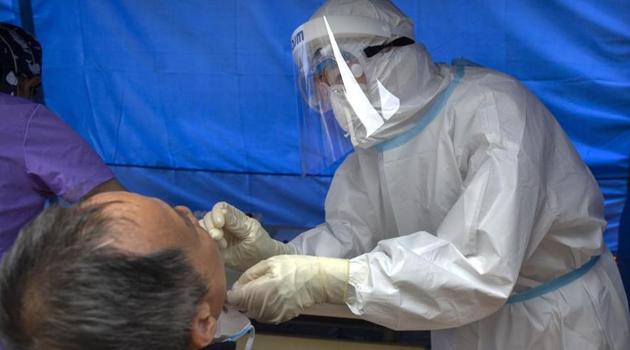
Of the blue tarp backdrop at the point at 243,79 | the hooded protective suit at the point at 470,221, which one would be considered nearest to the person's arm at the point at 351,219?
the hooded protective suit at the point at 470,221

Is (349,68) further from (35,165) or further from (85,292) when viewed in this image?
(85,292)

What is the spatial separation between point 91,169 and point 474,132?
0.91 meters

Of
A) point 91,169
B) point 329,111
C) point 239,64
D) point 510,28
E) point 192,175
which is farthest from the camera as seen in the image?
point 192,175

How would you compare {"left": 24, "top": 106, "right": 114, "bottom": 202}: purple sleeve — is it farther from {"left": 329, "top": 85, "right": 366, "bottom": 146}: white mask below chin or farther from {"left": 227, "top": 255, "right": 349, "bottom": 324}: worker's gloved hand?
{"left": 329, "top": 85, "right": 366, "bottom": 146}: white mask below chin

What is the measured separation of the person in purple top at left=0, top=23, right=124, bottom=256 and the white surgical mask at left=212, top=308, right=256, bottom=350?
18.1 inches

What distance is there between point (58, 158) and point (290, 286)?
642 millimetres

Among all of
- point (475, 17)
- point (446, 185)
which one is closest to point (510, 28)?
point (475, 17)

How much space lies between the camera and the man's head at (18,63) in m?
1.72

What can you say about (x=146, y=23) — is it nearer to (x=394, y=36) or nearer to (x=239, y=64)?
(x=239, y=64)

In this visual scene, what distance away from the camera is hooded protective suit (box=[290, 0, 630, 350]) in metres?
1.29

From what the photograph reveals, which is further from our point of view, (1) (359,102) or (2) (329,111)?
(2) (329,111)

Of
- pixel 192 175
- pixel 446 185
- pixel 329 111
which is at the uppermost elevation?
pixel 329 111

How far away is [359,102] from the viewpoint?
154 cm

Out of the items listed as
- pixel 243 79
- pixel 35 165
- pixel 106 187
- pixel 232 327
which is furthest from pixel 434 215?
Result: pixel 243 79
